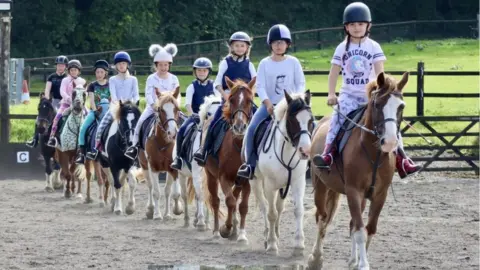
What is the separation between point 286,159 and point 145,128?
14.8 feet

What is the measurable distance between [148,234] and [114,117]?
3.27 meters

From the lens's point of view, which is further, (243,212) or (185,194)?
(185,194)

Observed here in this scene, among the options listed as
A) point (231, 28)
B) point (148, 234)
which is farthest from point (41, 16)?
point (148, 234)

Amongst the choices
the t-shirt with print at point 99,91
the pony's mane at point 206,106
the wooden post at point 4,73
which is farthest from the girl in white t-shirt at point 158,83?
the wooden post at point 4,73

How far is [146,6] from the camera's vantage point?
49094 millimetres

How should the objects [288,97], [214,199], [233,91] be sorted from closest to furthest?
[288,97], [233,91], [214,199]

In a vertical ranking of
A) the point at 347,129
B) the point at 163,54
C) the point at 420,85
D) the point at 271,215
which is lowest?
the point at 271,215

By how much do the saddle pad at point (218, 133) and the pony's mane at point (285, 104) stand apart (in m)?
1.54

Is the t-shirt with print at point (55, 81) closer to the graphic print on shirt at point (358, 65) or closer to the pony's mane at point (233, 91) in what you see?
the pony's mane at point (233, 91)

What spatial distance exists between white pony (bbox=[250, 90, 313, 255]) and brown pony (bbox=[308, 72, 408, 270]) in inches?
25.4

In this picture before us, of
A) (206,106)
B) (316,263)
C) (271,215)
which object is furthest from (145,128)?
(316,263)

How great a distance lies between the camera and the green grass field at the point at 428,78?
26355 mm

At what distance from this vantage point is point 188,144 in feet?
47.9

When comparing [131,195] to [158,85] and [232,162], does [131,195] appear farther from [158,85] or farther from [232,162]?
[232,162]
